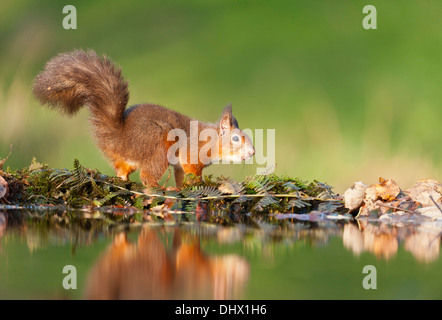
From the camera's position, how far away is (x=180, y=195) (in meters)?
2.56

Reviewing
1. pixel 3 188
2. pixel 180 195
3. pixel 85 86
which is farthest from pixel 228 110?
pixel 3 188

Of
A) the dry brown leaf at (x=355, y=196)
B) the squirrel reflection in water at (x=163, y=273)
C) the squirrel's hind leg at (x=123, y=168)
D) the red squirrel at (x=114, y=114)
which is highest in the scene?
the red squirrel at (x=114, y=114)

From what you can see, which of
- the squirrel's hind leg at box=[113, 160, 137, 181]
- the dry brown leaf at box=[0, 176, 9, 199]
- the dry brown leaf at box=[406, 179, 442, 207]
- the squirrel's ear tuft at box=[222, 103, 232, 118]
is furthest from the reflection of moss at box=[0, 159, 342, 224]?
the squirrel's ear tuft at box=[222, 103, 232, 118]

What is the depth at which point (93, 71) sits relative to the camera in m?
3.20

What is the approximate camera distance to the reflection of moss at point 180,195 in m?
2.50

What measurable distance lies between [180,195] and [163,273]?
58.9 inches

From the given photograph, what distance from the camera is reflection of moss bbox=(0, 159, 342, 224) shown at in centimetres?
250

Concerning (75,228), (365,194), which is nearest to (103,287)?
(75,228)

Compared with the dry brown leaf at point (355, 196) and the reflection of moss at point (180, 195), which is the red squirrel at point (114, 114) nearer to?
the reflection of moss at point (180, 195)

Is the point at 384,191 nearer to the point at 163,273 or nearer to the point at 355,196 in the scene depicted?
the point at 355,196

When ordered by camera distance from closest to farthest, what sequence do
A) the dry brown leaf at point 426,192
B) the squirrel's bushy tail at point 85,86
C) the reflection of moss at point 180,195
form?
the dry brown leaf at point 426,192
the reflection of moss at point 180,195
the squirrel's bushy tail at point 85,86

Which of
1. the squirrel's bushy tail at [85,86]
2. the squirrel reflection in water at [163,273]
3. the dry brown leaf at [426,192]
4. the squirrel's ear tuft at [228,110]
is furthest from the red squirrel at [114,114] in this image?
the squirrel reflection in water at [163,273]

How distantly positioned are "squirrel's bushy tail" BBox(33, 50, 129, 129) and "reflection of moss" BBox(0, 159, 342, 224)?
53cm

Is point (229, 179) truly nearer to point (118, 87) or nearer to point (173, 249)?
point (118, 87)
